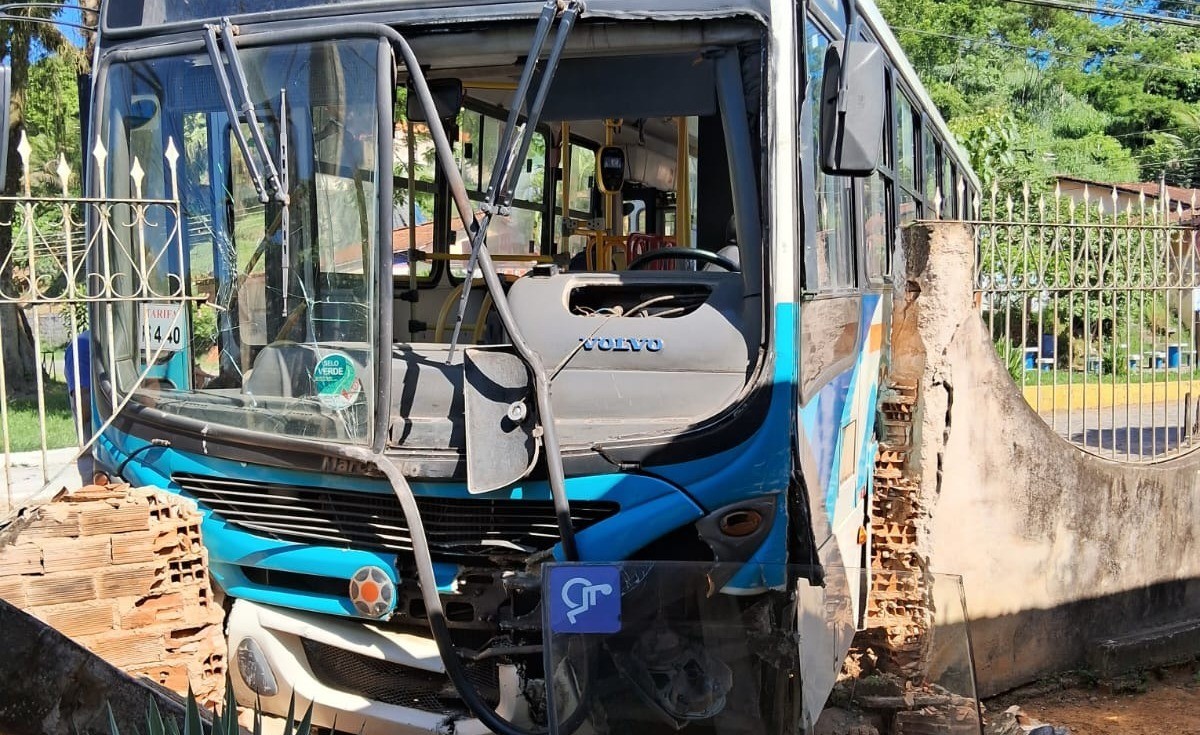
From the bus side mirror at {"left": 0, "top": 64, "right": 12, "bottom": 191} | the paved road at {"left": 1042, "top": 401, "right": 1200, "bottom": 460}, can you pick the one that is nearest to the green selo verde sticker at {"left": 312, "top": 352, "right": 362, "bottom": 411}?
the bus side mirror at {"left": 0, "top": 64, "right": 12, "bottom": 191}

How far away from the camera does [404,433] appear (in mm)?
3875

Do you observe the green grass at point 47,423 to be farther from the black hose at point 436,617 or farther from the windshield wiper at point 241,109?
the black hose at point 436,617

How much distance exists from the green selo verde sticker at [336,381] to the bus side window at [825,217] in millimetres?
1628

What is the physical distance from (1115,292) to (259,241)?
16.0ft

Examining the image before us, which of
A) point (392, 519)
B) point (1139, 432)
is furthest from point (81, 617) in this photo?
point (1139, 432)

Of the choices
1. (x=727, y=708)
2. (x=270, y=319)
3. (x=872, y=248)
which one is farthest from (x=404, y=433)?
(x=872, y=248)

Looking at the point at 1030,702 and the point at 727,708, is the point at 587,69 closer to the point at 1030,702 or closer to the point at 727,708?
the point at 727,708

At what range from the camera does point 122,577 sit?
4.10 meters

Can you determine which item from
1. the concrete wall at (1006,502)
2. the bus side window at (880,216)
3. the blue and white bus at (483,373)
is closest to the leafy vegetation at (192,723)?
the blue and white bus at (483,373)

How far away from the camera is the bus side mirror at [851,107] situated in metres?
3.76

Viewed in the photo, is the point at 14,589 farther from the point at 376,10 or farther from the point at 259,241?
the point at 376,10

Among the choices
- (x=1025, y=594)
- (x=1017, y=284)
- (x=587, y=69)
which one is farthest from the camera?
(x=1017, y=284)

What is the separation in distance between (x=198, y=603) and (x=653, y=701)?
185cm

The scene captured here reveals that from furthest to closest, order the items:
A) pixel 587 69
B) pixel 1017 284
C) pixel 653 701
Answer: pixel 1017 284 → pixel 587 69 → pixel 653 701
